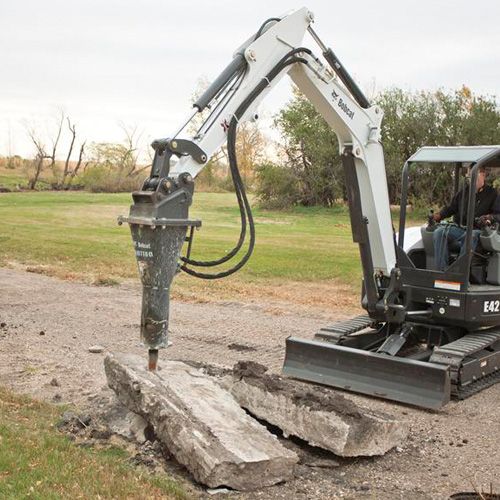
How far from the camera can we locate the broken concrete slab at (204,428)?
17.1 ft

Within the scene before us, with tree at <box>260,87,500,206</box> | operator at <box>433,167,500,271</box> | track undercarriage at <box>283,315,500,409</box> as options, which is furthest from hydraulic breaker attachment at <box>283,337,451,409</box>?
tree at <box>260,87,500,206</box>

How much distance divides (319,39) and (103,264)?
1087 centimetres

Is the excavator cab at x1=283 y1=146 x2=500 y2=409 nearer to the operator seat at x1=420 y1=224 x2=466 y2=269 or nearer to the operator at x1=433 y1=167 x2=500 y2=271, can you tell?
the operator seat at x1=420 y1=224 x2=466 y2=269

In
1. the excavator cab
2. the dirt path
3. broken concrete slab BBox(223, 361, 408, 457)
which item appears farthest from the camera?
the excavator cab

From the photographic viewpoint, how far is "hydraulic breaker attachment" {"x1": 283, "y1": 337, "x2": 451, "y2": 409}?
7.41m

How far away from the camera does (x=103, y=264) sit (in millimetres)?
17500

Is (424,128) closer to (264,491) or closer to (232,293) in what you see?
(232,293)

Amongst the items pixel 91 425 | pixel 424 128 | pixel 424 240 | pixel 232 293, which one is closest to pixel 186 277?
pixel 232 293

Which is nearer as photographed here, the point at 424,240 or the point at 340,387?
the point at 340,387

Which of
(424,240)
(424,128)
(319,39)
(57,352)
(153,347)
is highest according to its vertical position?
(424,128)

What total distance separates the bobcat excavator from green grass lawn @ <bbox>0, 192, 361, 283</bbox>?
6.85 meters

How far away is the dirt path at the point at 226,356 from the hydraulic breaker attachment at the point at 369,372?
0.16m

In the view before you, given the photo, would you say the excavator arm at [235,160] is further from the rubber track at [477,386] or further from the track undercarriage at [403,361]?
the rubber track at [477,386]

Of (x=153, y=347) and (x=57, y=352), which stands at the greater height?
(x=153, y=347)
